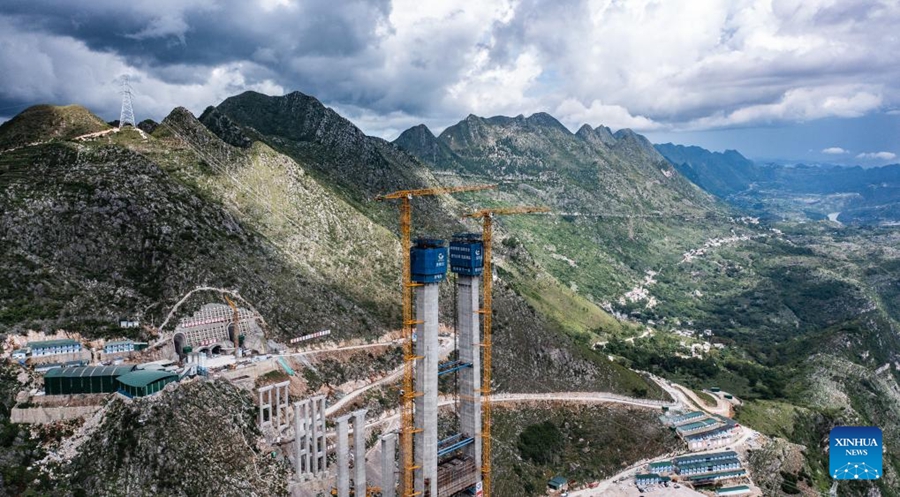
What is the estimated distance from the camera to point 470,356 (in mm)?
96875

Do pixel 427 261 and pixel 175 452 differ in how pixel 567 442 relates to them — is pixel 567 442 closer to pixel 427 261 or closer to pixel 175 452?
pixel 427 261

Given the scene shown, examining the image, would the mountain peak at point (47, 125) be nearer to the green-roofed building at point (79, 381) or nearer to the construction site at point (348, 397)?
the construction site at point (348, 397)

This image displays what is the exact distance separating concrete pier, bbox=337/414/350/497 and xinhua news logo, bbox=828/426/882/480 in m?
59.7

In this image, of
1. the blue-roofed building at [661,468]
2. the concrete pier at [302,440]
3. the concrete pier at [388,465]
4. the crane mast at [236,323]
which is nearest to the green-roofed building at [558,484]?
the blue-roofed building at [661,468]

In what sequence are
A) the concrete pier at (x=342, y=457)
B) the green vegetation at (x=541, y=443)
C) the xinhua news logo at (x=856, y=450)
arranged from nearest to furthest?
1. the xinhua news logo at (x=856, y=450)
2. the concrete pier at (x=342, y=457)
3. the green vegetation at (x=541, y=443)

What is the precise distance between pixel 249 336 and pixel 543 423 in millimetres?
61569

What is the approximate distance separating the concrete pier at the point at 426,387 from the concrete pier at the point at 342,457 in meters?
10.1

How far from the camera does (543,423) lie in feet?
435

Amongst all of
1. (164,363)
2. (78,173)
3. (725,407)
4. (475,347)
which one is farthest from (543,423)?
(78,173)

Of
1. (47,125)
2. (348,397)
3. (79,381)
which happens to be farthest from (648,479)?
(47,125)

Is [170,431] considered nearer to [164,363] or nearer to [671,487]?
[164,363]

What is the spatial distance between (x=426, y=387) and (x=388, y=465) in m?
12.9

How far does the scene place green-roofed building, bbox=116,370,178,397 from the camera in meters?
85.5

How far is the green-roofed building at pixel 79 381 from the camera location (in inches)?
3354
